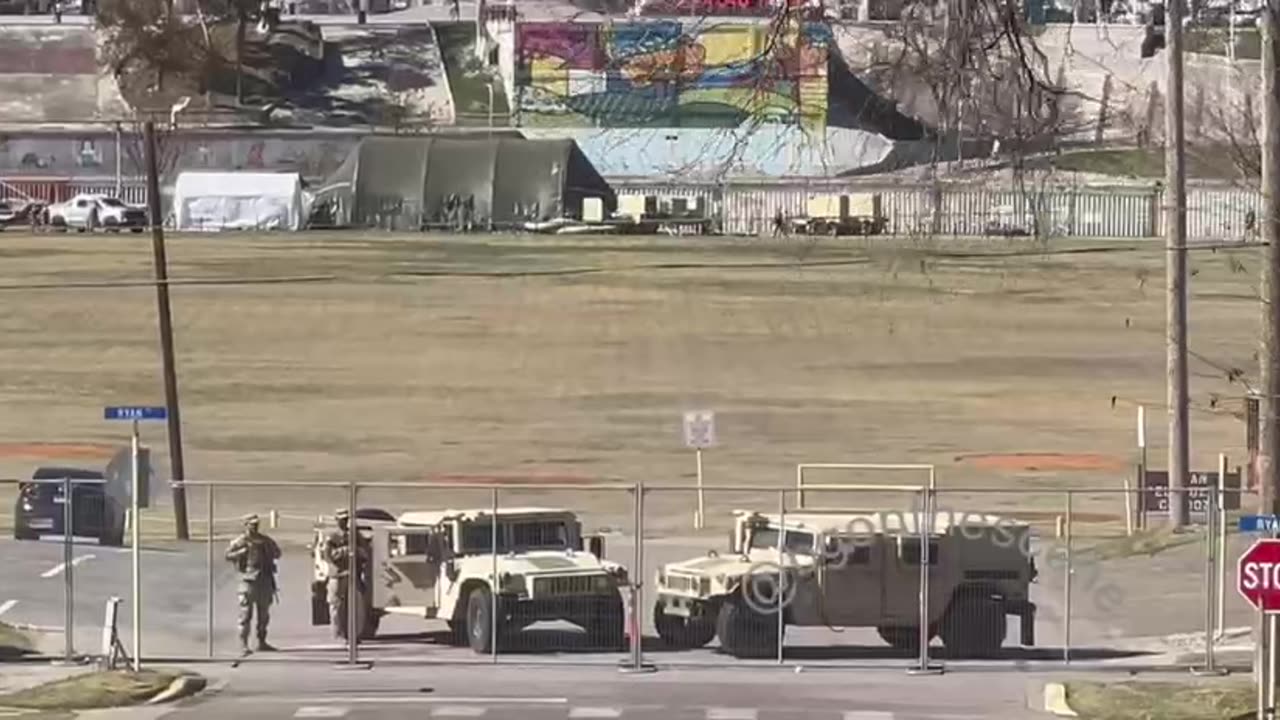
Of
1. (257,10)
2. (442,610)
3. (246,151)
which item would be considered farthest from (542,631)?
(257,10)

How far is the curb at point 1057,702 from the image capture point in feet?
74.2

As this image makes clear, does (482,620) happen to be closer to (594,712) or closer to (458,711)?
(458,711)

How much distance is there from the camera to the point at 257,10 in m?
125

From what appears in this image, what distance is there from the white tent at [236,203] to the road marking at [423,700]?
86.2 meters

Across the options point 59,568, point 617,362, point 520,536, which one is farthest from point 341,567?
point 617,362

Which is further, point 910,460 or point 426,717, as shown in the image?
point 910,460

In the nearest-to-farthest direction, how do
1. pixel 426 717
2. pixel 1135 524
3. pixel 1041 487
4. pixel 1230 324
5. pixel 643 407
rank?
pixel 426 717, pixel 1135 524, pixel 1041 487, pixel 643 407, pixel 1230 324

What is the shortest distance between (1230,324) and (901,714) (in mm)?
45899

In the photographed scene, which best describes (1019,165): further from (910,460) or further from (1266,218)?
(910,460)

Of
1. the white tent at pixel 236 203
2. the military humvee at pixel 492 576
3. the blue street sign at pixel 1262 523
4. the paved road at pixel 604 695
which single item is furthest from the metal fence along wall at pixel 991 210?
the blue street sign at pixel 1262 523

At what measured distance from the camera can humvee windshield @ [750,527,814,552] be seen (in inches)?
1019

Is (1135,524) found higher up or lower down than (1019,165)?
lower down

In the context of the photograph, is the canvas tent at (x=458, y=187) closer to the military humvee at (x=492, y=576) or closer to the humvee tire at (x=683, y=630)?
the military humvee at (x=492, y=576)

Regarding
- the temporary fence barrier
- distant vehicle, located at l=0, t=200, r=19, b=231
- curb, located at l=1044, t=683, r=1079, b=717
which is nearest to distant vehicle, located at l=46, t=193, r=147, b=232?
distant vehicle, located at l=0, t=200, r=19, b=231
